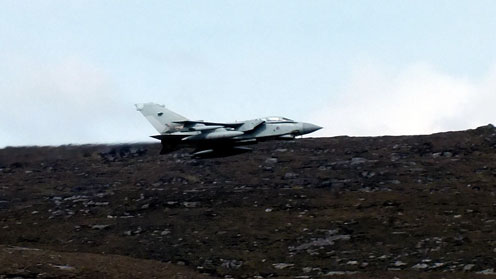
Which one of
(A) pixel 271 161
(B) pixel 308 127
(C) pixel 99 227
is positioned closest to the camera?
(B) pixel 308 127

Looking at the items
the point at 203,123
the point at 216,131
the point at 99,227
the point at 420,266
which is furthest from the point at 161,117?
the point at 420,266

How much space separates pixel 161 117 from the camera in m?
66.7

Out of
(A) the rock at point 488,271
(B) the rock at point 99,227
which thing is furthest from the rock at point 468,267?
(B) the rock at point 99,227

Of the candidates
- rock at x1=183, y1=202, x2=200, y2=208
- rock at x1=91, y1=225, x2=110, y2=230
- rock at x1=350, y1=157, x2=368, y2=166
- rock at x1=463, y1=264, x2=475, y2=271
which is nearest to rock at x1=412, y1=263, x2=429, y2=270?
rock at x1=463, y1=264, x2=475, y2=271

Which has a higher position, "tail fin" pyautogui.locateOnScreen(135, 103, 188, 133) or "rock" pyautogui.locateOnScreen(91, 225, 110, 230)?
"tail fin" pyautogui.locateOnScreen(135, 103, 188, 133)

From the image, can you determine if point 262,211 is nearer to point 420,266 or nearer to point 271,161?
point 271,161

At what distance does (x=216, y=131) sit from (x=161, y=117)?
13.8ft

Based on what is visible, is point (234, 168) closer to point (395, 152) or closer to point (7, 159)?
point (395, 152)

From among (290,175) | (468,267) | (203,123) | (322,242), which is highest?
(203,123)

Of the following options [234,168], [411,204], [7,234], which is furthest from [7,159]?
[411,204]

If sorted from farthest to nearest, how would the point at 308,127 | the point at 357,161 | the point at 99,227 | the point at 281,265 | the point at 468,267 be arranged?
the point at 357,161 → the point at 99,227 → the point at 308,127 → the point at 281,265 → the point at 468,267

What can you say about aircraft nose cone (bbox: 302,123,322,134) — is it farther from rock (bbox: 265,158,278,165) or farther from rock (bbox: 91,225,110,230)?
rock (bbox: 265,158,278,165)

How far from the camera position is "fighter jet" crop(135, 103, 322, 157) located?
6412 centimetres

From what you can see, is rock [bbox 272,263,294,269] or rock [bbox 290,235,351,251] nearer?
rock [bbox 272,263,294,269]
